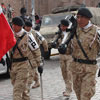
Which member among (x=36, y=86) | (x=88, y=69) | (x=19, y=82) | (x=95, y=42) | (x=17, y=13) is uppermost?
(x=95, y=42)

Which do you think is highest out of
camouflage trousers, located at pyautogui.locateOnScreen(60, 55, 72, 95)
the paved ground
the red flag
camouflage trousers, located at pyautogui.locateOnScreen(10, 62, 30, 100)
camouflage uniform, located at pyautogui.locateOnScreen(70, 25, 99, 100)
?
the red flag

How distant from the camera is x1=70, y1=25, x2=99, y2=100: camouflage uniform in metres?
5.60

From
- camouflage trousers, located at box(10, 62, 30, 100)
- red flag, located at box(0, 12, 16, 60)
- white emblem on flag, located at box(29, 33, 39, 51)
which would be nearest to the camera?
red flag, located at box(0, 12, 16, 60)

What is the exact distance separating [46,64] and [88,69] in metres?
8.83

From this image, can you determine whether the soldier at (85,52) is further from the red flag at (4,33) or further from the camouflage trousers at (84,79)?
the red flag at (4,33)

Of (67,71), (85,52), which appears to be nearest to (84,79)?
(85,52)

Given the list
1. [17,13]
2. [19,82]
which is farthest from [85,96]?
[17,13]

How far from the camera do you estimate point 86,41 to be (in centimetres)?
562

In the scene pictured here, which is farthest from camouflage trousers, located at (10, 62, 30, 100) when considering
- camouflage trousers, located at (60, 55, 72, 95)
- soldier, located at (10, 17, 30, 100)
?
camouflage trousers, located at (60, 55, 72, 95)

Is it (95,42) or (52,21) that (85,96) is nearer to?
(95,42)

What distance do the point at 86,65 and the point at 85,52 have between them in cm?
21

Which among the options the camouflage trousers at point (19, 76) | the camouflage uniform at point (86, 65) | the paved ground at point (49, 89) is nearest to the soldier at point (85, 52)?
the camouflage uniform at point (86, 65)

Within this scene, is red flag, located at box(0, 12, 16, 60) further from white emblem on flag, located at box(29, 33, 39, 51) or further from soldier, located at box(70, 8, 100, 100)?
white emblem on flag, located at box(29, 33, 39, 51)

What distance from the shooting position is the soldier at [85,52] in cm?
557
